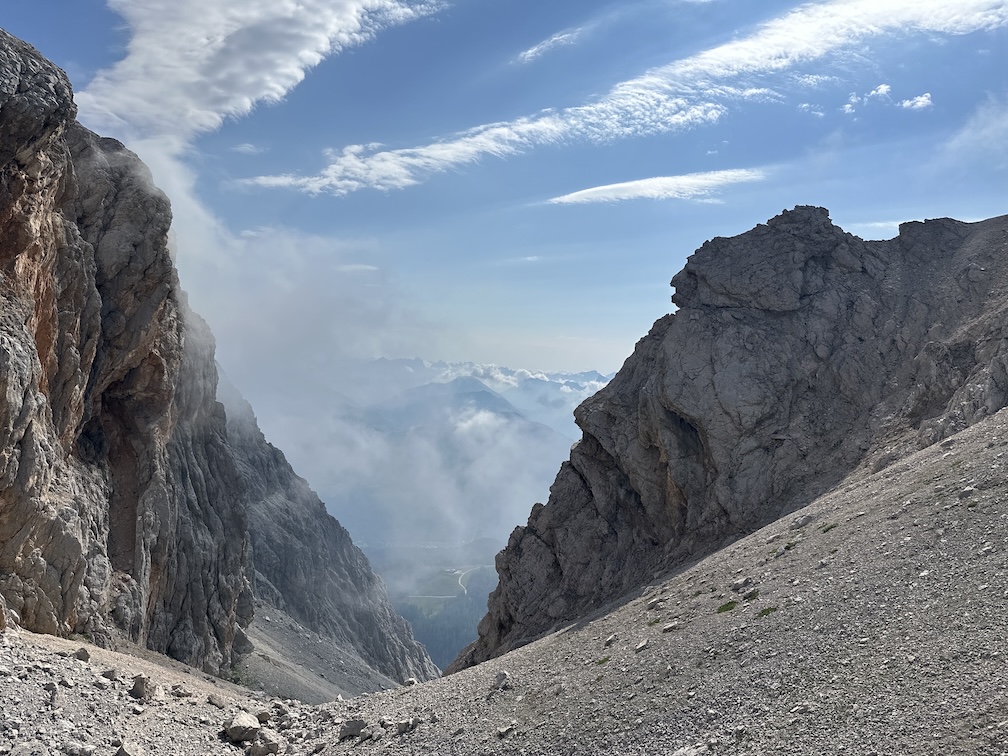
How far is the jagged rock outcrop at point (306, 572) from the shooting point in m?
167

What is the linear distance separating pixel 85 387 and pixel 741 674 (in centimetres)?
4872

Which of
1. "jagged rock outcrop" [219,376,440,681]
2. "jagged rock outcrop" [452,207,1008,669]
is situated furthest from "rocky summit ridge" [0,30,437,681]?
"jagged rock outcrop" [219,376,440,681]

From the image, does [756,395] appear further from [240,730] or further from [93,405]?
[93,405]

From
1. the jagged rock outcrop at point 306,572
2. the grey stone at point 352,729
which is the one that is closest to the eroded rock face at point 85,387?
the grey stone at point 352,729

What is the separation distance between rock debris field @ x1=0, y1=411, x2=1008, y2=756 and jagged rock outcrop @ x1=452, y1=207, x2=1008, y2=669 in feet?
→ 29.5

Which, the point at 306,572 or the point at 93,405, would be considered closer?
the point at 93,405

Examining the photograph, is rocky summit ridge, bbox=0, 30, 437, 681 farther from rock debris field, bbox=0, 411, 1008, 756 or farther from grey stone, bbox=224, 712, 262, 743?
grey stone, bbox=224, 712, 262, 743

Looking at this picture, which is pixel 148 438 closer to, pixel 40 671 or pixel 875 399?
pixel 40 671

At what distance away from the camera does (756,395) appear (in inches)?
2103

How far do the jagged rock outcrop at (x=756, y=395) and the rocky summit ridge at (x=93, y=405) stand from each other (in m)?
27.2

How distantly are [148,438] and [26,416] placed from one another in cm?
2272

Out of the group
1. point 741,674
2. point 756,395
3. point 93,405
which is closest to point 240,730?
point 741,674

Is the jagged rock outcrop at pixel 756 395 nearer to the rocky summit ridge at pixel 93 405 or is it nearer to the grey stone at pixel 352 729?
the grey stone at pixel 352 729

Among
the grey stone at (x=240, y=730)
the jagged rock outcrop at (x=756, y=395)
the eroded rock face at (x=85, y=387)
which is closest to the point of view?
the grey stone at (x=240, y=730)
